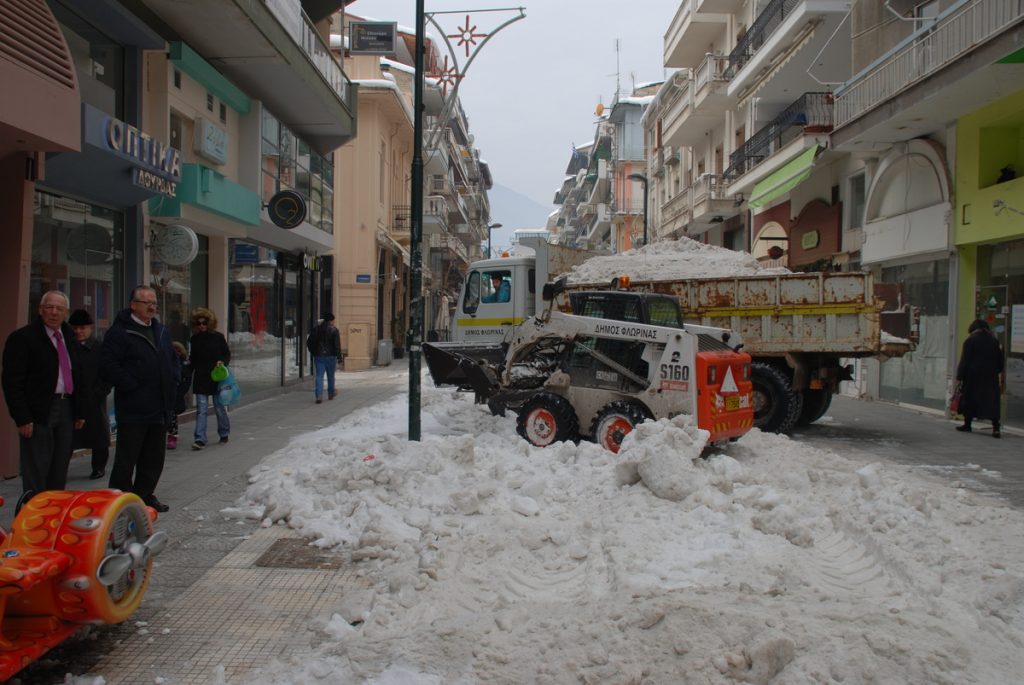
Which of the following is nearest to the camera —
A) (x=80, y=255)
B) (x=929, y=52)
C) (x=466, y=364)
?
(x=80, y=255)

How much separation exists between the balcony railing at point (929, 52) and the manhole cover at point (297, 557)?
1151 centimetres

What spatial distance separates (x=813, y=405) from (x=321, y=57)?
39.6 feet

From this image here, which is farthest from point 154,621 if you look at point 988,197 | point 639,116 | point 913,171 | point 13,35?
point 639,116

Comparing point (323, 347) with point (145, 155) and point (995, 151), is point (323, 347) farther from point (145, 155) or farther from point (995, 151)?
point (995, 151)

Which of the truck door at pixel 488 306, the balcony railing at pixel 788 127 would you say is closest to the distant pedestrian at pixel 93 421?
the truck door at pixel 488 306

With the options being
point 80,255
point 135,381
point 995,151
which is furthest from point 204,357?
point 995,151

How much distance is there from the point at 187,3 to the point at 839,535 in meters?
10.4

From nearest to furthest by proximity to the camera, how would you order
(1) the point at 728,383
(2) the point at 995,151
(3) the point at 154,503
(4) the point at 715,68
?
(3) the point at 154,503, (1) the point at 728,383, (2) the point at 995,151, (4) the point at 715,68

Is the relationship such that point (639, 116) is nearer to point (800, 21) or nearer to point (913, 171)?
point (800, 21)

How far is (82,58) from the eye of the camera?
9914 millimetres

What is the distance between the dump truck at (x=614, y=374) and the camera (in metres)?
9.16

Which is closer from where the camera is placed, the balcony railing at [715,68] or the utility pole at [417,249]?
the utility pole at [417,249]

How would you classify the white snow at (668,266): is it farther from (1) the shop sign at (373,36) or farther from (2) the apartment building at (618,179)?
(2) the apartment building at (618,179)

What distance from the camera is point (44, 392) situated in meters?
5.90
